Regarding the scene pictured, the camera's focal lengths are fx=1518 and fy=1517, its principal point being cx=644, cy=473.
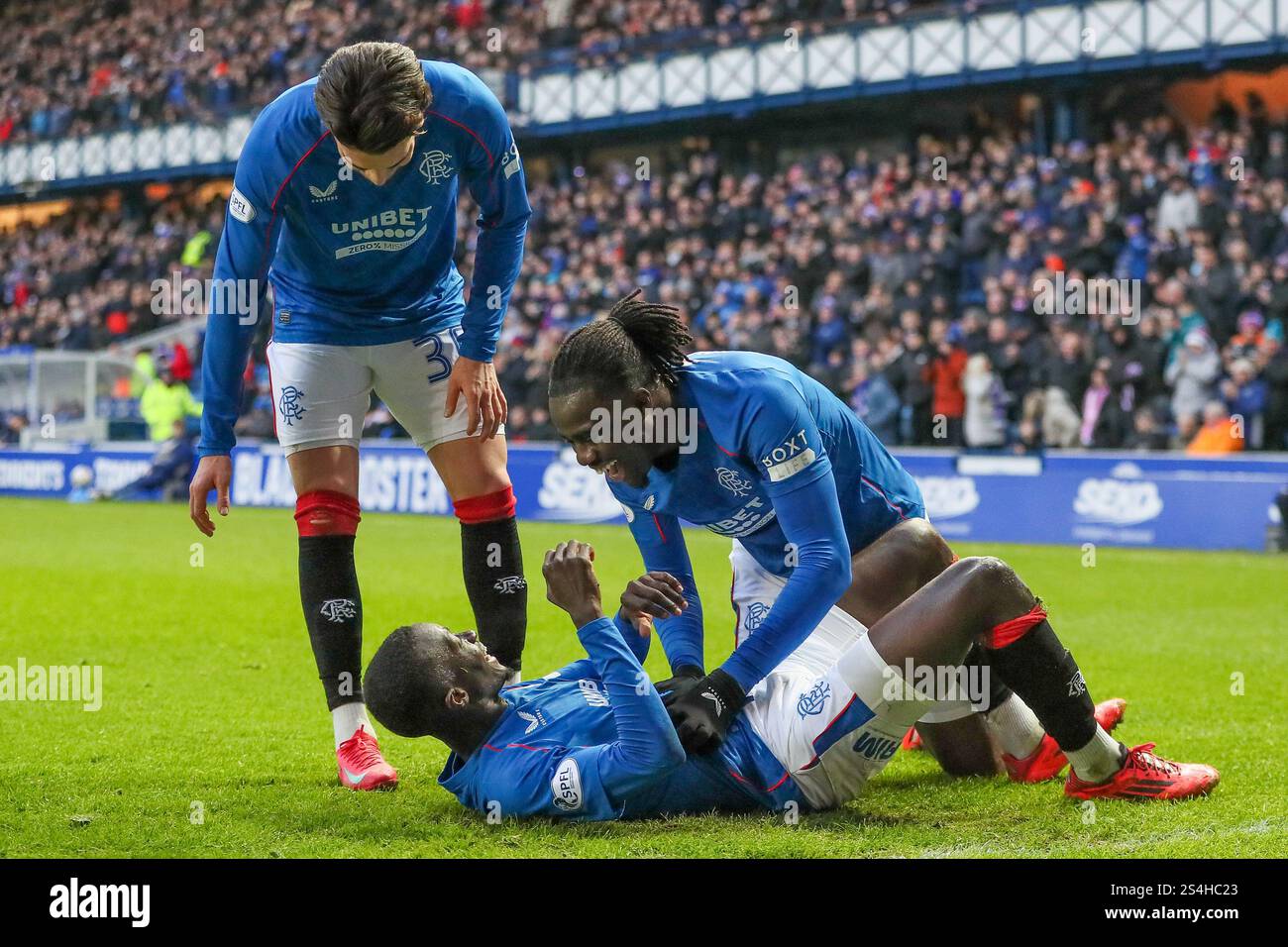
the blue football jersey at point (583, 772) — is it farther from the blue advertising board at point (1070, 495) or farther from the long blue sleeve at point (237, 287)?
the blue advertising board at point (1070, 495)

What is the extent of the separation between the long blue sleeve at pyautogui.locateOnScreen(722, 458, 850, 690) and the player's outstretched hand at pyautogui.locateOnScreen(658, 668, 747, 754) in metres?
0.04

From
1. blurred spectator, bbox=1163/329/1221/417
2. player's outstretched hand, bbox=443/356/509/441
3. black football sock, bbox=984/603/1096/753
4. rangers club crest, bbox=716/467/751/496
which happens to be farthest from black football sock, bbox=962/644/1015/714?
blurred spectator, bbox=1163/329/1221/417

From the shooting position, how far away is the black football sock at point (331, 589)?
520 centimetres

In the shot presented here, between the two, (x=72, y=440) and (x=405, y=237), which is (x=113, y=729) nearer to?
(x=405, y=237)

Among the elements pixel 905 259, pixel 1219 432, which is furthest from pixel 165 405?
pixel 1219 432

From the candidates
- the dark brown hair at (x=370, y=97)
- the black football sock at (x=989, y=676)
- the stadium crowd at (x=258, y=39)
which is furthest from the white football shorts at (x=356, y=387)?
the stadium crowd at (x=258, y=39)

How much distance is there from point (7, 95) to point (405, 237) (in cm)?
3871

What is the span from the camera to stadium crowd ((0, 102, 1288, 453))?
51.1 feet

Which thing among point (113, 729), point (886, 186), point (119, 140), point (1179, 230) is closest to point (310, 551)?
point (113, 729)

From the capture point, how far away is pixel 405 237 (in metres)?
5.26

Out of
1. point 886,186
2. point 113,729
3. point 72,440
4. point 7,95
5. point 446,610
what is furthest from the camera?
point 7,95

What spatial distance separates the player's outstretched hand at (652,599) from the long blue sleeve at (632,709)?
231mm

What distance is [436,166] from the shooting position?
16.9 ft

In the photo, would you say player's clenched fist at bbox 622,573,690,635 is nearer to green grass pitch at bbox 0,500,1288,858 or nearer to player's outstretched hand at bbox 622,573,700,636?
player's outstretched hand at bbox 622,573,700,636
